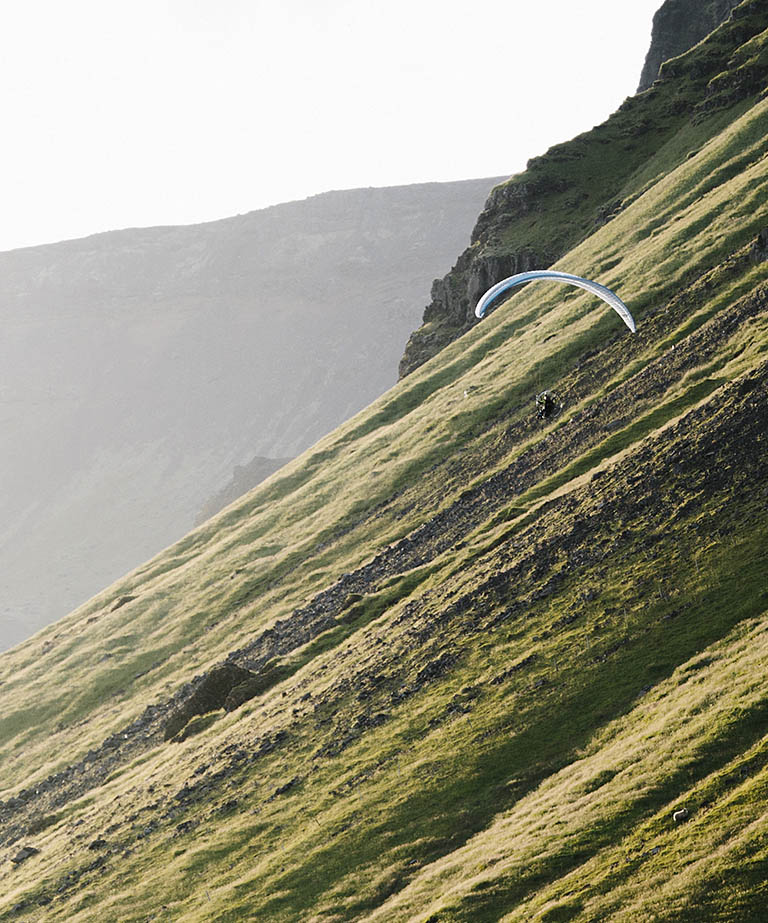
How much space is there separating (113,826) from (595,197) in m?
121

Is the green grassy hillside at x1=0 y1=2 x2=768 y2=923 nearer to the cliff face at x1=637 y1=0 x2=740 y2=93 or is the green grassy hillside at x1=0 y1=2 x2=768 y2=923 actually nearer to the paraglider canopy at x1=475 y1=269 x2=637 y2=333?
the paraglider canopy at x1=475 y1=269 x2=637 y2=333

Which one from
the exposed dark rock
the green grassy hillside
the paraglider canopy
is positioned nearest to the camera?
the green grassy hillside

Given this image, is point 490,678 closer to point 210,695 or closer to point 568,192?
point 210,695

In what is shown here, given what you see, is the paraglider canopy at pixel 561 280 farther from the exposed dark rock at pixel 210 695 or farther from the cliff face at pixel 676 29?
the cliff face at pixel 676 29

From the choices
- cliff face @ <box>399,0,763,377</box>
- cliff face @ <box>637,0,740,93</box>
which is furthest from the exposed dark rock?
cliff face @ <box>637,0,740,93</box>

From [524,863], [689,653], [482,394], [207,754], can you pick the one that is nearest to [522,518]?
[689,653]

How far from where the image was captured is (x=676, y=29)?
186m

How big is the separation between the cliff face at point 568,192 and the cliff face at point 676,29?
114 ft

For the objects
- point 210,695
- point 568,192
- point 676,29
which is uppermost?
point 676,29

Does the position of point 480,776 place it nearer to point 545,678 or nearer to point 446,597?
point 545,678

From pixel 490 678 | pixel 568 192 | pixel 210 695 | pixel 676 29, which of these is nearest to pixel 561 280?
pixel 490 678

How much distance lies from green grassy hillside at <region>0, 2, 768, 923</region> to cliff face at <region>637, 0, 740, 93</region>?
306ft

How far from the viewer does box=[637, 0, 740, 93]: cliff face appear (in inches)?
7096

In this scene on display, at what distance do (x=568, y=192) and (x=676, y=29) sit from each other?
66.6 meters
